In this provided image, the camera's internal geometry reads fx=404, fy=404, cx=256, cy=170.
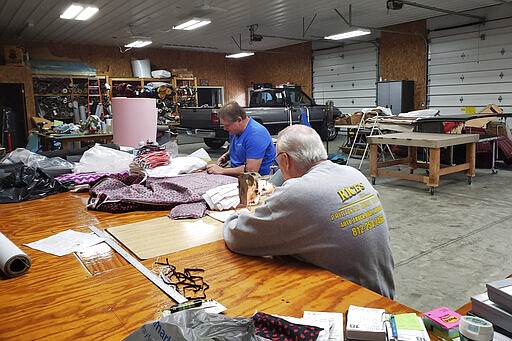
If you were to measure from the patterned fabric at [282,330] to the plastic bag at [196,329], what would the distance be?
0.08 metres

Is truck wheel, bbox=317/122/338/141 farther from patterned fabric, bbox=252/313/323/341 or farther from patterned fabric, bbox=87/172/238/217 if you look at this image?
patterned fabric, bbox=252/313/323/341

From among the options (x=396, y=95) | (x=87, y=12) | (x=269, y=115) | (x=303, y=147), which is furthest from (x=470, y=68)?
(x=303, y=147)

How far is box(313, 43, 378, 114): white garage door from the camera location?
13.3 metres

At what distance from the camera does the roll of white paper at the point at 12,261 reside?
63.7 inches

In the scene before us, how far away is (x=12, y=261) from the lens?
1.65m

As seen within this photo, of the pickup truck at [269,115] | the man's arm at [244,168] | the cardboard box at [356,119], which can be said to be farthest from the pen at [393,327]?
the cardboard box at [356,119]

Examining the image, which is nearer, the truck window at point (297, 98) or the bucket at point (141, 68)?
the truck window at point (297, 98)

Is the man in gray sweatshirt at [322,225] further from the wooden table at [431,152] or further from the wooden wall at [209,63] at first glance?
the wooden wall at [209,63]

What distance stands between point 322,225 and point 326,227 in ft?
0.07

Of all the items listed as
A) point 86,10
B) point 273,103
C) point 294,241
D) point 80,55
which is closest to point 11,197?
point 294,241

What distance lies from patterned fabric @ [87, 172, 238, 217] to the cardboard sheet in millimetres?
136

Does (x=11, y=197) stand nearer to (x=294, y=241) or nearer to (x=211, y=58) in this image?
(x=294, y=241)

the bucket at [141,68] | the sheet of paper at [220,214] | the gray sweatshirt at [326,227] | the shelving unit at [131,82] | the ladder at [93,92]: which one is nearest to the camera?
the gray sweatshirt at [326,227]

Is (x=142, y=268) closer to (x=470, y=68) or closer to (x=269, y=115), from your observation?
(x=269, y=115)
